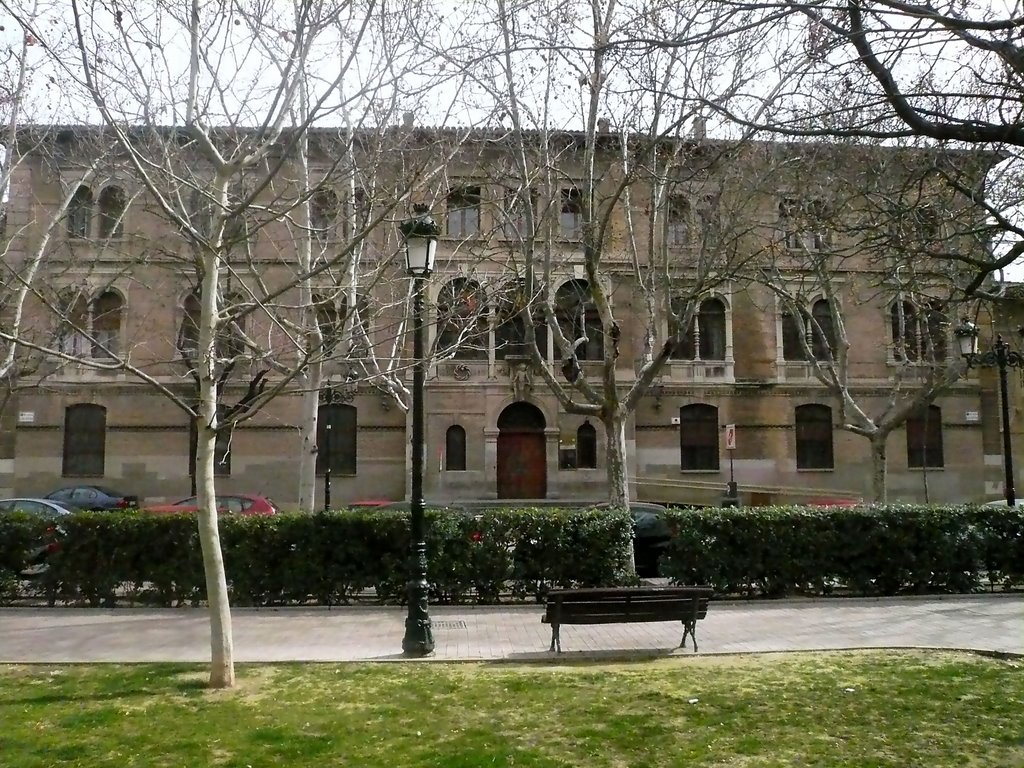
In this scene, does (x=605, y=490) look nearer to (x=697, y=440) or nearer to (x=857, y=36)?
(x=697, y=440)

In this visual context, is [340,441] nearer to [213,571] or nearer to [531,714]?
[213,571]

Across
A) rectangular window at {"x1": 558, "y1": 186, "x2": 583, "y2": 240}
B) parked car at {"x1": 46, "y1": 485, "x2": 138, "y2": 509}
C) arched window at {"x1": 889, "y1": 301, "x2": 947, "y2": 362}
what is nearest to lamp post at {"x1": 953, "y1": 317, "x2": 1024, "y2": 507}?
arched window at {"x1": 889, "y1": 301, "x2": 947, "y2": 362}

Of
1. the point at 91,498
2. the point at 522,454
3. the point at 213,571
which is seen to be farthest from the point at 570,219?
the point at 213,571

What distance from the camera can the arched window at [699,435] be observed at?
29734 millimetres

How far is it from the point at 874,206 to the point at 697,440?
18691 millimetres

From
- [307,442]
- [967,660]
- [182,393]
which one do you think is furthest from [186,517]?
[182,393]

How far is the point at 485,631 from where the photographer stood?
11.4 m

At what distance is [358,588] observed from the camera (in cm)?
1319

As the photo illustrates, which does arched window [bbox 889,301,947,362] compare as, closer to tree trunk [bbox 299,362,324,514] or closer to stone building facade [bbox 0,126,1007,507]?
stone building facade [bbox 0,126,1007,507]

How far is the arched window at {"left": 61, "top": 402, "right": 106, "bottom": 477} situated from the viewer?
93.8 ft

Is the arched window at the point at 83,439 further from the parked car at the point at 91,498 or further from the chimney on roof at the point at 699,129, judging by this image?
the chimney on roof at the point at 699,129

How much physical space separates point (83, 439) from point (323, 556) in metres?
19.2

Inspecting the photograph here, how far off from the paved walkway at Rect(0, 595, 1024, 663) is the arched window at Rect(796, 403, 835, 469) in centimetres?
1658

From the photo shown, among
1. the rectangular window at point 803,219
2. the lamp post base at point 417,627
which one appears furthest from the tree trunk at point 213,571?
the rectangular window at point 803,219
